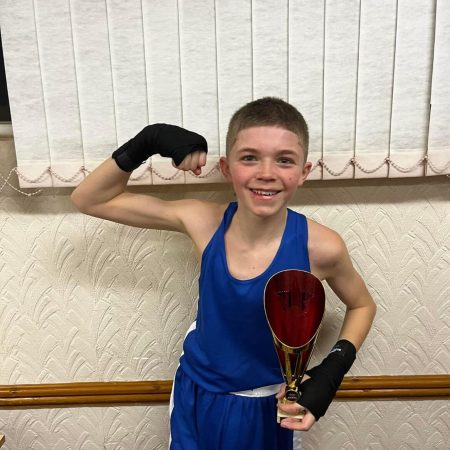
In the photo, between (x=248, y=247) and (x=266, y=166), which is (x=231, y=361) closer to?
(x=248, y=247)

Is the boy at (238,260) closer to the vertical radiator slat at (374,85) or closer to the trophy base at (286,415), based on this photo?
the trophy base at (286,415)

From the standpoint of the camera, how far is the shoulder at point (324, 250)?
959 mm

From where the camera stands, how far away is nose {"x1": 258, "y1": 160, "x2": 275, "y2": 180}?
84 centimetres

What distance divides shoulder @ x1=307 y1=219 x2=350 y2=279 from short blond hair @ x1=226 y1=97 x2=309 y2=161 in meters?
0.17

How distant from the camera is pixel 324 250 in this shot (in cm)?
96

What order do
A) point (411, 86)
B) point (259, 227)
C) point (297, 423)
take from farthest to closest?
point (411, 86)
point (259, 227)
point (297, 423)

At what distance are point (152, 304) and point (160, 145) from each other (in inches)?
18.4

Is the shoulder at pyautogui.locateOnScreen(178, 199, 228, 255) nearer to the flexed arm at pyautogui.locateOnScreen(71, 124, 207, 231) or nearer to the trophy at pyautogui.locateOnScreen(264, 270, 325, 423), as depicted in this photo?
the flexed arm at pyautogui.locateOnScreen(71, 124, 207, 231)

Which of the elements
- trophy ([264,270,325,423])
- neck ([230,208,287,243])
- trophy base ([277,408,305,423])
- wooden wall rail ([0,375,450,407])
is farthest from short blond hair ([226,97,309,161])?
wooden wall rail ([0,375,450,407])

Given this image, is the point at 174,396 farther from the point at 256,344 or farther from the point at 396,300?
the point at 396,300

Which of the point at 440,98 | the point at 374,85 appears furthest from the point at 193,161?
the point at 440,98

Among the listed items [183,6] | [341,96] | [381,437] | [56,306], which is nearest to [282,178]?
[341,96]

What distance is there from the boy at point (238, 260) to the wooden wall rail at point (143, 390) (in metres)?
0.24

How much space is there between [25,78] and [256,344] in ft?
2.38
